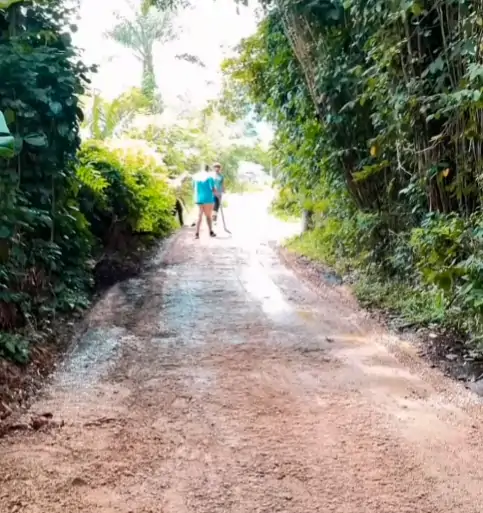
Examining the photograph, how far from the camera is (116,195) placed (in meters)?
8.77

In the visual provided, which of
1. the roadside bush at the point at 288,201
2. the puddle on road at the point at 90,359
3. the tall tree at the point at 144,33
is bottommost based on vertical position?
the puddle on road at the point at 90,359

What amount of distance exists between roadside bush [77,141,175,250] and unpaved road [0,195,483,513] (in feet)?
7.07

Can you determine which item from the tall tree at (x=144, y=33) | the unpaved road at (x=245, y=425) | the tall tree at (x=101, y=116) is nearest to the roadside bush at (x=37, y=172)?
the unpaved road at (x=245, y=425)

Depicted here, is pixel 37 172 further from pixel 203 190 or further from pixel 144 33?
pixel 144 33

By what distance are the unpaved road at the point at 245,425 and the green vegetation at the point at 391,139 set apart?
0.76 m

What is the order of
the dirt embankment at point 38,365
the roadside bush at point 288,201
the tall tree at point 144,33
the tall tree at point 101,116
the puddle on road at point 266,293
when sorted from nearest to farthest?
the dirt embankment at point 38,365
the puddle on road at point 266,293
the roadside bush at point 288,201
the tall tree at point 101,116
the tall tree at point 144,33

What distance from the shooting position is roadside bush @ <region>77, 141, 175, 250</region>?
299 inches

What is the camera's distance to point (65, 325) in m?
5.37

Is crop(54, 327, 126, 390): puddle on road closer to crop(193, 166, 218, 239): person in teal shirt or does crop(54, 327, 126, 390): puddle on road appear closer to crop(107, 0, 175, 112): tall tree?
crop(193, 166, 218, 239): person in teal shirt

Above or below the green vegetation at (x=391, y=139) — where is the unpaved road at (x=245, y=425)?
below

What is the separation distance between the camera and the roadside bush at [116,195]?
24.9 ft

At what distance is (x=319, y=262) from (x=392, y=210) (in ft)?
7.16

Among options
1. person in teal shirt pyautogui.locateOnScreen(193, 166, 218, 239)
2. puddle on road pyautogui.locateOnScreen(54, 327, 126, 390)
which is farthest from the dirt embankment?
person in teal shirt pyautogui.locateOnScreen(193, 166, 218, 239)

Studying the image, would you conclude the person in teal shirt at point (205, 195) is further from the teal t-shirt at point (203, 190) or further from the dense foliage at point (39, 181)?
the dense foliage at point (39, 181)
